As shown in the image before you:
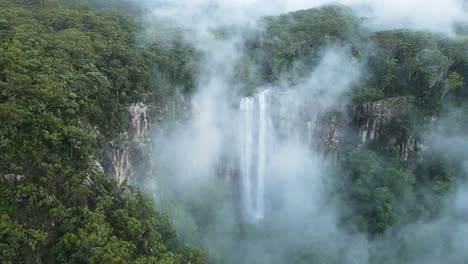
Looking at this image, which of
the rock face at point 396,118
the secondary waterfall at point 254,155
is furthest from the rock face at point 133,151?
the rock face at point 396,118

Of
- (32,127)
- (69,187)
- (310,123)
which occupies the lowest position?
(310,123)

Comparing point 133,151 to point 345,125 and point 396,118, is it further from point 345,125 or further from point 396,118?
point 396,118

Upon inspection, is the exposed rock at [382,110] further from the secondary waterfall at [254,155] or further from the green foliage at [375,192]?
the secondary waterfall at [254,155]

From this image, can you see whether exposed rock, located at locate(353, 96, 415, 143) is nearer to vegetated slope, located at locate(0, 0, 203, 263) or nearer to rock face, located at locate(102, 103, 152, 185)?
rock face, located at locate(102, 103, 152, 185)

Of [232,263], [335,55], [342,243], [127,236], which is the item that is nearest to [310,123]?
[335,55]

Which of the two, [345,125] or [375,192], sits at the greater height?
[345,125]

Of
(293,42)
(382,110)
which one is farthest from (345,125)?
(293,42)

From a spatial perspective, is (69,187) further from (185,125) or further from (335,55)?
(335,55)
